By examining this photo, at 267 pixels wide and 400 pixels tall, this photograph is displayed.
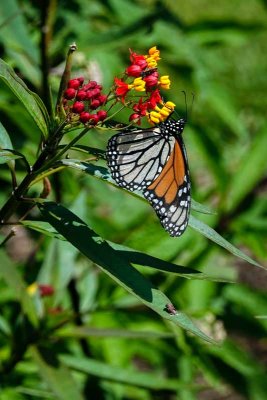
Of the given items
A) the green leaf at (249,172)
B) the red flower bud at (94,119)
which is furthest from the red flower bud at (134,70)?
the green leaf at (249,172)

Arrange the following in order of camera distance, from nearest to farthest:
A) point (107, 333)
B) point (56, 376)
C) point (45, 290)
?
point (56, 376) < point (107, 333) < point (45, 290)

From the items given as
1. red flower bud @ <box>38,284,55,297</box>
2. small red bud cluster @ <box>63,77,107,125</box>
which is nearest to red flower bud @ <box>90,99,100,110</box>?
small red bud cluster @ <box>63,77,107,125</box>

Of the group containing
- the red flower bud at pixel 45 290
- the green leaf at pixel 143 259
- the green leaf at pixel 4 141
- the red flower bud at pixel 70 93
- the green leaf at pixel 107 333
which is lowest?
Result: the green leaf at pixel 107 333

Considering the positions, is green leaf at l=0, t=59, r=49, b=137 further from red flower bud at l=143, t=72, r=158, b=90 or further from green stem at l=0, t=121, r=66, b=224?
red flower bud at l=143, t=72, r=158, b=90

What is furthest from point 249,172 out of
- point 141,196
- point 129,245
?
point 141,196

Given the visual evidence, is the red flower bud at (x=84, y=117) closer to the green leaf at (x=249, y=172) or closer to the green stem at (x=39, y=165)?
the green stem at (x=39, y=165)

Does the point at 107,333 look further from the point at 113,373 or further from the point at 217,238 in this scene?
the point at 217,238
